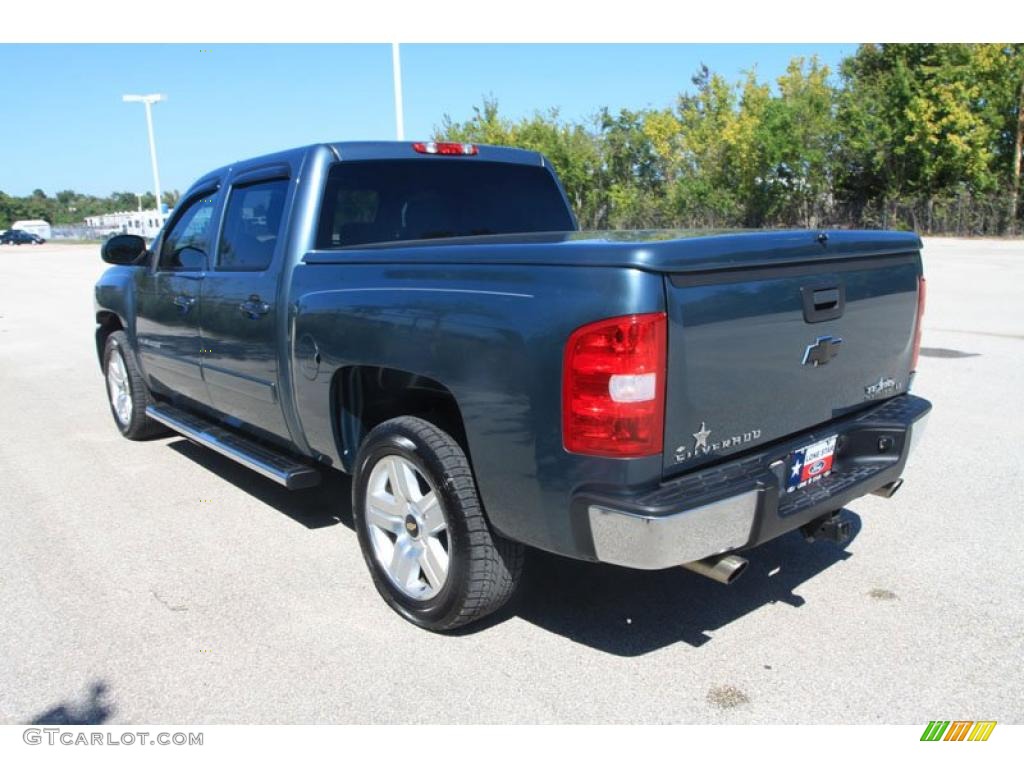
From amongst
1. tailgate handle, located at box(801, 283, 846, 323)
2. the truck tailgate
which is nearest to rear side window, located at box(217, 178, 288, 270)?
the truck tailgate

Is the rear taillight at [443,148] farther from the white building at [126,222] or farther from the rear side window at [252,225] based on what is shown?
the white building at [126,222]

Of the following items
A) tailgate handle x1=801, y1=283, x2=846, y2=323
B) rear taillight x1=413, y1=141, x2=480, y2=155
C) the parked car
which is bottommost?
the parked car

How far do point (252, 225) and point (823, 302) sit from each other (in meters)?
2.90

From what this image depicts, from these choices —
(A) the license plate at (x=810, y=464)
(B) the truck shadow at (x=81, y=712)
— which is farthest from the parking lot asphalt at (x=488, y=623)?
(A) the license plate at (x=810, y=464)

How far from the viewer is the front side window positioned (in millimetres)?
4973

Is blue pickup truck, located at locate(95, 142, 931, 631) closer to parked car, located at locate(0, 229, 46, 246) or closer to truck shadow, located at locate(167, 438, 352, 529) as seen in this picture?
truck shadow, located at locate(167, 438, 352, 529)

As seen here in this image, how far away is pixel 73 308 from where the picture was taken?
17.1m

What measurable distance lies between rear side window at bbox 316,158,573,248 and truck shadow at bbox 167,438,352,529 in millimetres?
1590

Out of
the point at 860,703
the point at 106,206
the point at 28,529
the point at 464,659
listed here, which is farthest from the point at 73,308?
the point at 106,206

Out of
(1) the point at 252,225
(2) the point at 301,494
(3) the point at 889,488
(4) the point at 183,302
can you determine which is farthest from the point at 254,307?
(3) the point at 889,488

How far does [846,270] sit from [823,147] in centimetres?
3114

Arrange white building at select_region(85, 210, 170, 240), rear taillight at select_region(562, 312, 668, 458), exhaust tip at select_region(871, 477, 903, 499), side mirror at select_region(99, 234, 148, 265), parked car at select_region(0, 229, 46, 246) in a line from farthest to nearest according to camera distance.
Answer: white building at select_region(85, 210, 170, 240)
parked car at select_region(0, 229, 46, 246)
side mirror at select_region(99, 234, 148, 265)
exhaust tip at select_region(871, 477, 903, 499)
rear taillight at select_region(562, 312, 668, 458)

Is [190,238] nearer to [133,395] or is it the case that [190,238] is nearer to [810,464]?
[133,395]

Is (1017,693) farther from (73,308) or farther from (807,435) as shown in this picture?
(73,308)
